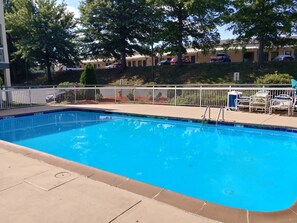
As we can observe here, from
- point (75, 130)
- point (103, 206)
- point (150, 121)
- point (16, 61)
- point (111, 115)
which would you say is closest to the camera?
point (103, 206)

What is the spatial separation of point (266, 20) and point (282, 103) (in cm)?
1068

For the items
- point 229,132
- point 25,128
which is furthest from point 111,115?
point 229,132

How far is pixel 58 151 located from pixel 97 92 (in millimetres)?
8482

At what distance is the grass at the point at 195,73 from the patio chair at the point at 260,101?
907 cm

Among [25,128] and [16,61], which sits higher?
[16,61]

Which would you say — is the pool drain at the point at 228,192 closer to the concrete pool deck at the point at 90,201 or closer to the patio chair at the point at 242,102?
the concrete pool deck at the point at 90,201

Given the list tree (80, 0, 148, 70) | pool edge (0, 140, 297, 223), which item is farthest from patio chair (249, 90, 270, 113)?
tree (80, 0, 148, 70)

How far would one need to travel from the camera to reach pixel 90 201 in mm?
3193

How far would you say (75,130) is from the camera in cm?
941

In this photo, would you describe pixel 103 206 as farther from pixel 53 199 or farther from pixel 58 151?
pixel 58 151

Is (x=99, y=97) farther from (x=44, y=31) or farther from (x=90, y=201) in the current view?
(x=44, y=31)

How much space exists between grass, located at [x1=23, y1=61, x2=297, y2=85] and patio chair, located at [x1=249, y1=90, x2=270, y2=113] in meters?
9.07

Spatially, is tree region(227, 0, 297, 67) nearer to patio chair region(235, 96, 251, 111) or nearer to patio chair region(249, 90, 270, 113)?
patio chair region(235, 96, 251, 111)

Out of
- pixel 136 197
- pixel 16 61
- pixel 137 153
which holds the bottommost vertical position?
pixel 137 153
